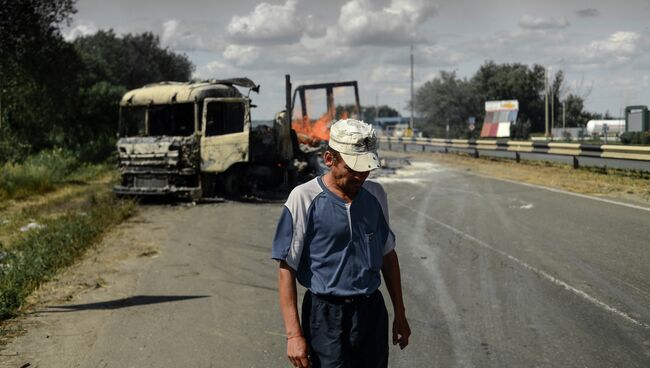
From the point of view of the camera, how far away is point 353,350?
329cm

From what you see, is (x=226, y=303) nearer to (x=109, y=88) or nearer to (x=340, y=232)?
(x=340, y=232)

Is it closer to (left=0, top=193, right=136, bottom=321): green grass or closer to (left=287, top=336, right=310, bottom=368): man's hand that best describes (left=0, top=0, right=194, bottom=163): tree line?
(left=0, top=193, right=136, bottom=321): green grass

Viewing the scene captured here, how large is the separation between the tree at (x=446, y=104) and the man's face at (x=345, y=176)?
256 ft

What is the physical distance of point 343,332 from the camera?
10.7ft

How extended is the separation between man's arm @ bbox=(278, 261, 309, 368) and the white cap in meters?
0.60

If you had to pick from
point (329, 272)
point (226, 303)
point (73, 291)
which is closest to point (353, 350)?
point (329, 272)

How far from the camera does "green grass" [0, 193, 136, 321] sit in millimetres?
7721

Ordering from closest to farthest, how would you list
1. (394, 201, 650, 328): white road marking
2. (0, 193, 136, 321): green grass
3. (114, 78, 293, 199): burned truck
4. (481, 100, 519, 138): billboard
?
(394, 201, 650, 328): white road marking → (0, 193, 136, 321): green grass → (114, 78, 293, 199): burned truck → (481, 100, 519, 138): billboard

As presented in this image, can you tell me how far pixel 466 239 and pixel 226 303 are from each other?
4.41 metres

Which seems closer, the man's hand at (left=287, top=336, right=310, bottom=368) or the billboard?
the man's hand at (left=287, top=336, right=310, bottom=368)

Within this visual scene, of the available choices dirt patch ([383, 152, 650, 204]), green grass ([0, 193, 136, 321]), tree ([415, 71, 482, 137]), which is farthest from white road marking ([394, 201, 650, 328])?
tree ([415, 71, 482, 137])

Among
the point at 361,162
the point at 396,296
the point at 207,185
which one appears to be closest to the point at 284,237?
the point at 361,162

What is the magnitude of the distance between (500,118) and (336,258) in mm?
57510

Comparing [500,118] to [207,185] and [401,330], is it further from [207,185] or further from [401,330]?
[401,330]
